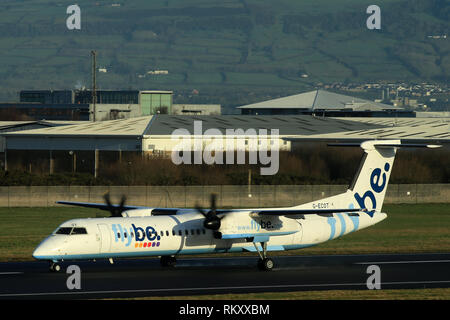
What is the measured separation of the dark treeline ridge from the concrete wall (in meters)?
3.17

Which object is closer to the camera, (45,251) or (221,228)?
(45,251)

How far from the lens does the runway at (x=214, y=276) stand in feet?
108

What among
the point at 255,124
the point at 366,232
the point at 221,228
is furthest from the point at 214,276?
the point at 255,124

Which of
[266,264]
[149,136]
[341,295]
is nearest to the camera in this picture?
[341,295]

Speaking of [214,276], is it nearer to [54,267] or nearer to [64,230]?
[64,230]

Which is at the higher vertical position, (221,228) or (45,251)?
(221,228)

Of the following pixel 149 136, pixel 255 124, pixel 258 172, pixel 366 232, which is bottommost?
pixel 366 232

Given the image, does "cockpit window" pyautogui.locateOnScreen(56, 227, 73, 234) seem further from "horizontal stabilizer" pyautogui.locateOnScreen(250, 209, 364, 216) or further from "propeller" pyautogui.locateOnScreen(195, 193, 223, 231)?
"horizontal stabilizer" pyautogui.locateOnScreen(250, 209, 364, 216)

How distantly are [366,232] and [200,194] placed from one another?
18.5 m

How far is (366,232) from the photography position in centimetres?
5681

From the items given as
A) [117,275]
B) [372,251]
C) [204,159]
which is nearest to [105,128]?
[204,159]

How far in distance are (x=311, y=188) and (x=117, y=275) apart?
3850 centimetres

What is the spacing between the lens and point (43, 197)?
69375mm

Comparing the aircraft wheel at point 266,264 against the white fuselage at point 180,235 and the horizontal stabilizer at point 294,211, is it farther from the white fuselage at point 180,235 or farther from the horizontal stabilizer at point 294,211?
the horizontal stabilizer at point 294,211
